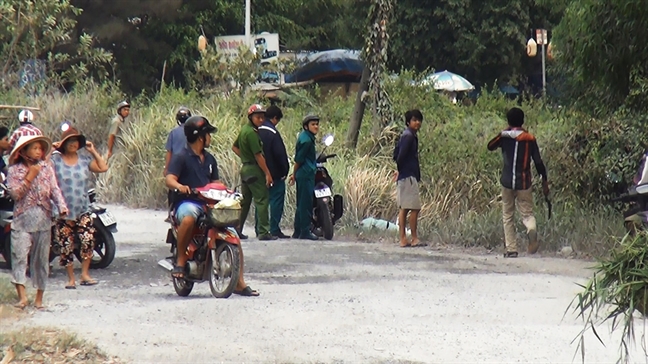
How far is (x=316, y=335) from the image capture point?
9.38 meters

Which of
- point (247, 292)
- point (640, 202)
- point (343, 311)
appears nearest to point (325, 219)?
point (640, 202)

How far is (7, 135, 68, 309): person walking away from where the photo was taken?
10.7 meters

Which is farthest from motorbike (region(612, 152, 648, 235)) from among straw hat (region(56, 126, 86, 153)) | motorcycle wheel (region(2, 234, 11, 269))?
motorcycle wheel (region(2, 234, 11, 269))

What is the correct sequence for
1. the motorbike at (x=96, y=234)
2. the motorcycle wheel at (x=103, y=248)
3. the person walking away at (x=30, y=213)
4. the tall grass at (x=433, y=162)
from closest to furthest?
the person walking away at (x=30, y=213)
the motorbike at (x=96, y=234)
the motorcycle wheel at (x=103, y=248)
the tall grass at (x=433, y=162)

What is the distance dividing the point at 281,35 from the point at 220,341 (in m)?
40.5

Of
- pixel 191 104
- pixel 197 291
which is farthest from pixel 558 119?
pixel 191 104

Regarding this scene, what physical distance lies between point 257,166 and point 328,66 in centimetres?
2862

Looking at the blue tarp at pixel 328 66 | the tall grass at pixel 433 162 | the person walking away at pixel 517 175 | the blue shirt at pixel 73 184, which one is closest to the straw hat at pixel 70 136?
the blue shirt at pixel 73 184

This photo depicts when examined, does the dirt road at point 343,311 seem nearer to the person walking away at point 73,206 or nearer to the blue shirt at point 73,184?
the person walking away at point 73,206

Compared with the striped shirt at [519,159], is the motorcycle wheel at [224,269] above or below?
A: below

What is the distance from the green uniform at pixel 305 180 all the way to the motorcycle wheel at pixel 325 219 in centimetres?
13

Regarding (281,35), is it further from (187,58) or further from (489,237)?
(489,237)

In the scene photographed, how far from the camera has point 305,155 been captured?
16.7m

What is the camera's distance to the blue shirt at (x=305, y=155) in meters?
16.7
